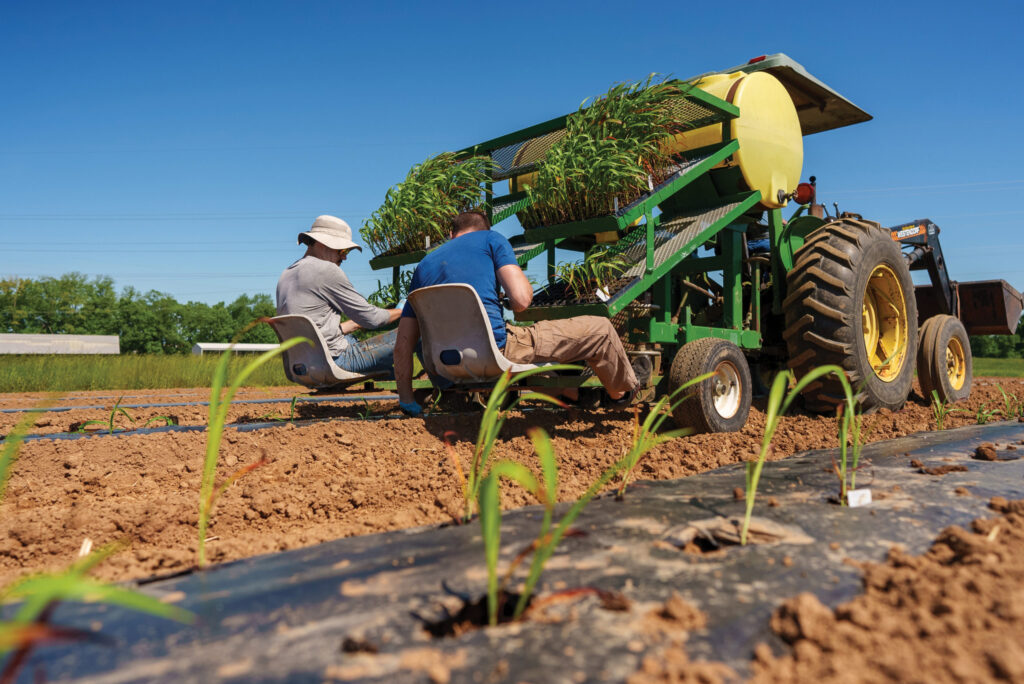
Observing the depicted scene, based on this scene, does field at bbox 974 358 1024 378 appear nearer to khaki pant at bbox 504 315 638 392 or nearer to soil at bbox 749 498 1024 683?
khaki pant at bbox 504 315 638 392

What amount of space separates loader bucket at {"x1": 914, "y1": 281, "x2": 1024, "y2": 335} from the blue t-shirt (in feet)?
17.7

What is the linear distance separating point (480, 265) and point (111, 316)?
57451 millimetres

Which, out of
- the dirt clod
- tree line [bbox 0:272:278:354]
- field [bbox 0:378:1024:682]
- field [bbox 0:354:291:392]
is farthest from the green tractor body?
tree line [bbox 0:272:278:354]

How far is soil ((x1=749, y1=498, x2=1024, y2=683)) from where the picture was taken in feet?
2.94

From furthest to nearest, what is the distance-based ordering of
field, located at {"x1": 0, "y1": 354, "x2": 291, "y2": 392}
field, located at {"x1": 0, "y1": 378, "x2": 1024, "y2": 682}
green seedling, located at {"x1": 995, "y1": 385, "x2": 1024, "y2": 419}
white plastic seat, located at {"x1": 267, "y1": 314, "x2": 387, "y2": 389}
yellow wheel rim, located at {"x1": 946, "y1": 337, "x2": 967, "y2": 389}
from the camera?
field, located at {"x1": 0, "y1": 354, "x2": 291, "y2": 392} < yellow wheel rim, located at {"x1": 946, "y1": 337, "x2": 967, "y2": 389} < green seedling, located at {"x1": 995, "y1": 385, "x2": 1024, "y2": 419} < white plastic seat, located at {"x1": 267, "y1": 314, "x2": 387, "y2": 389} < field, located at {"x1": 0, "y1": 378, "x2": 1024, "y2": 682}

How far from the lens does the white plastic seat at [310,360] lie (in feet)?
13.1

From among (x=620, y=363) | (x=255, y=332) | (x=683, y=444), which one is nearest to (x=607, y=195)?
(x=620, y=363)

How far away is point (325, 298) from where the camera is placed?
14.6 ft

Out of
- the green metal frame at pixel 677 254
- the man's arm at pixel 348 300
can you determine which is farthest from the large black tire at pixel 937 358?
the man's arm at pixel 348 300

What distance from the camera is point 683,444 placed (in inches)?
125

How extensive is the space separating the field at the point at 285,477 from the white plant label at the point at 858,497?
0.22m

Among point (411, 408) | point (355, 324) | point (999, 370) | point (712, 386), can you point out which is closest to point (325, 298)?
point (355, 324)

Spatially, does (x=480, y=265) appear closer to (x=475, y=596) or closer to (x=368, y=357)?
(x=368, y=357)

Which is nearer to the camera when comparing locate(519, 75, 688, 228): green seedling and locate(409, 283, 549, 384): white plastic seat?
locate(409, 283, 549, 384): white plastic seat
